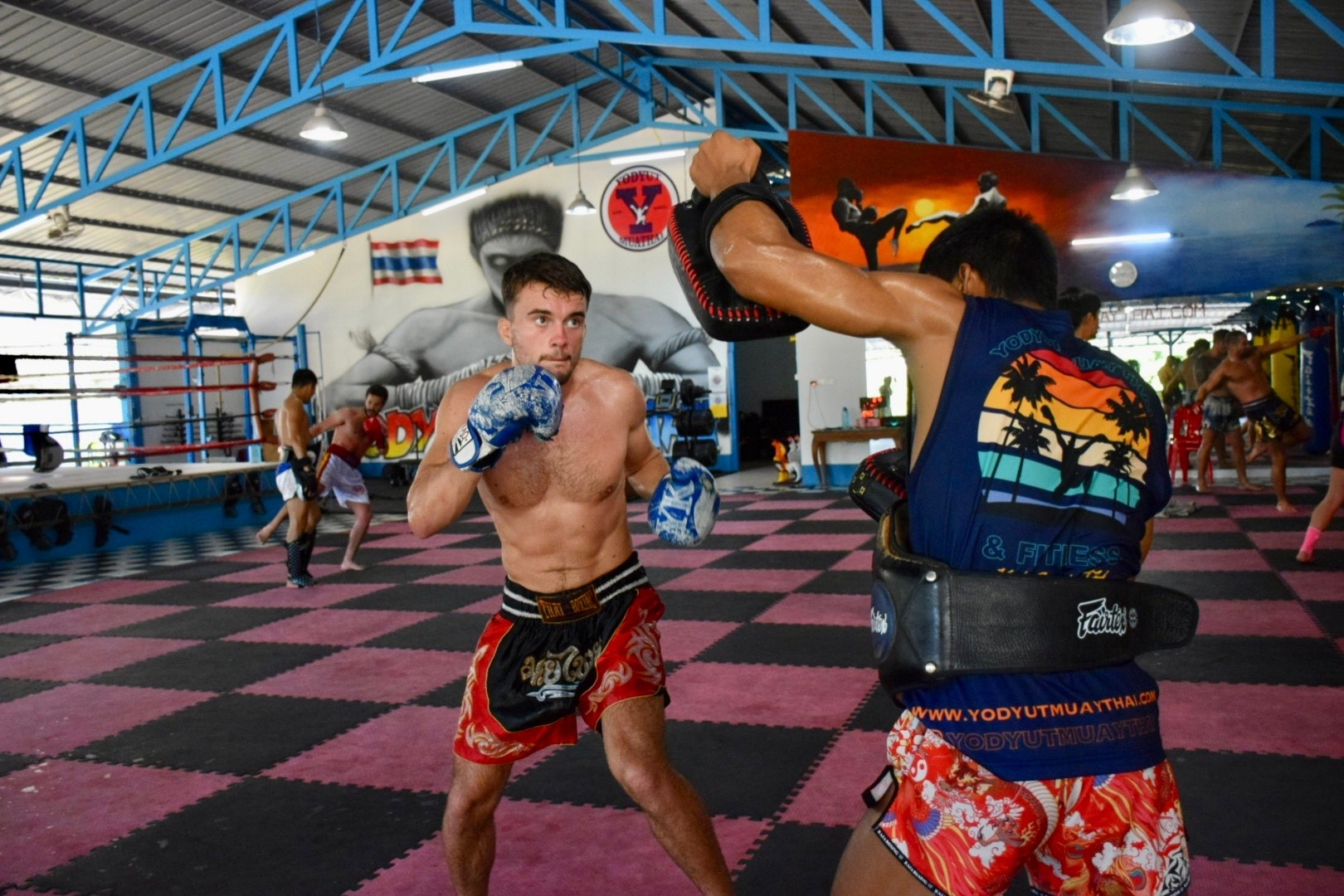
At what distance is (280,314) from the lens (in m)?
18.0

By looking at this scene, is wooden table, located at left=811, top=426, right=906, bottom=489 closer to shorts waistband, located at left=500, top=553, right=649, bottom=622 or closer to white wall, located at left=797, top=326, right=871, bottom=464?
white wall, located at left=797, top=326, right=871, bottom=464

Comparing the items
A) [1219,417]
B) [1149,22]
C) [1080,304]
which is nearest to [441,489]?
[1080,304]

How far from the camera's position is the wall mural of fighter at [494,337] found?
15.3m

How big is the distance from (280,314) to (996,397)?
714 inches

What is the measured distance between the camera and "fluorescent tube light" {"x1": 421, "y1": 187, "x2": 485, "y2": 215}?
15062 mm

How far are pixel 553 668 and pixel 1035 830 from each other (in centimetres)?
114

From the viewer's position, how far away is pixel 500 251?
16.5 meters

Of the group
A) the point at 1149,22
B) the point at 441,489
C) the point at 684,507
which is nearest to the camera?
the point at 441,489

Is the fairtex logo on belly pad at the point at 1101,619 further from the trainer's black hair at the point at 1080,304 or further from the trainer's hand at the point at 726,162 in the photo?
the trainer's black hair at the point at 1080,304

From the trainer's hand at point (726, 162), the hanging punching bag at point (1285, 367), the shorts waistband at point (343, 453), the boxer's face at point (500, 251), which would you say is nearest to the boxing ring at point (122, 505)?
the shorts waistband at point (343, 453)

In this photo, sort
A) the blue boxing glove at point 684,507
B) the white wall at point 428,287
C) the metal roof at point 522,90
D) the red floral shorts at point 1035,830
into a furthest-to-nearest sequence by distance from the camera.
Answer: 1. the white wall at point 428,287
2. the metal roof at point 522,90
3. the blue boxing glove at point 684,507
4. the red floral shorts at point 1035,830

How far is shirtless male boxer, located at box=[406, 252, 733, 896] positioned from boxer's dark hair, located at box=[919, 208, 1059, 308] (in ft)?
2.58

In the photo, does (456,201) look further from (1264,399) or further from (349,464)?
(1264,399)

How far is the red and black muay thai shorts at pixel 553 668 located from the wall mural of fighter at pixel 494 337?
41.8 ft
